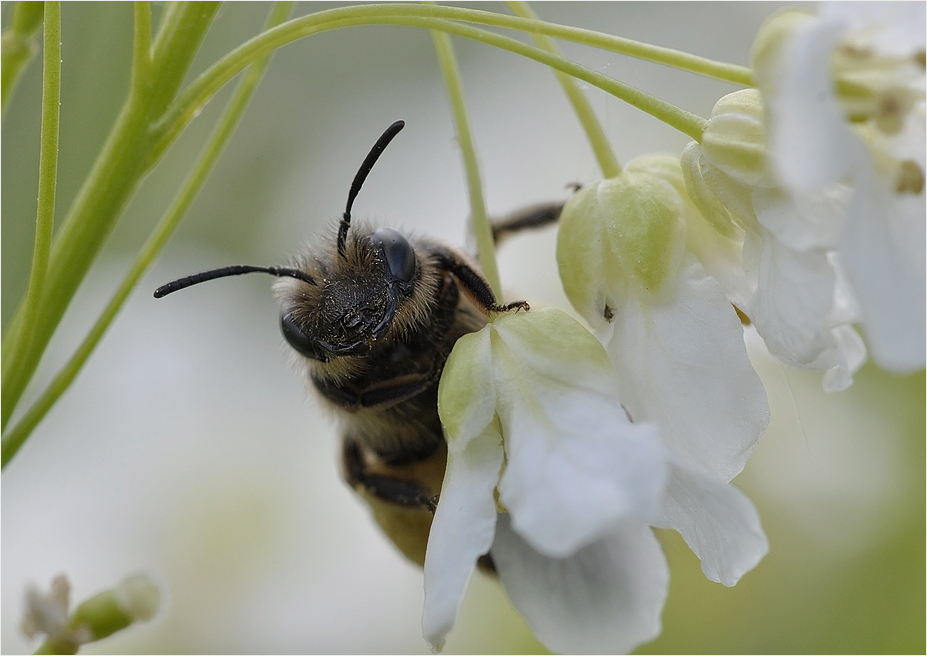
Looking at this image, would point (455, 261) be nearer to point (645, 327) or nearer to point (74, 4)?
point (645, 327)

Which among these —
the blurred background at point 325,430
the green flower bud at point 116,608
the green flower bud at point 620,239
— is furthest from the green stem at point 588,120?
the blurred background at point 325,430

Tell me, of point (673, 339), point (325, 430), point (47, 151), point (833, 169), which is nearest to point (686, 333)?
point (673, 339)

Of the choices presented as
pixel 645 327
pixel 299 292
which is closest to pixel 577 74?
pixel 645 327

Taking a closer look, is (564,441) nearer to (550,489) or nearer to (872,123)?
(550,489)

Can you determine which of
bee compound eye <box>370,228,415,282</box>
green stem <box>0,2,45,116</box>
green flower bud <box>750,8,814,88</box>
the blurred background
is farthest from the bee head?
the blurred background

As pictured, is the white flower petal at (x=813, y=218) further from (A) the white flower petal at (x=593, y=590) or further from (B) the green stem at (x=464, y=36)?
(A) the white flower petal at (x=593, y=590)

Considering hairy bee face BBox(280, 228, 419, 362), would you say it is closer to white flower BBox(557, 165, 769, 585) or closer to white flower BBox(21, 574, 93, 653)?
white flower BBox(557, 165, 769, 585)
